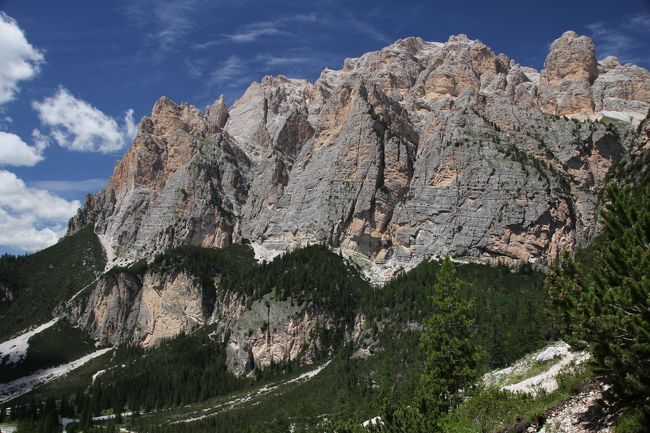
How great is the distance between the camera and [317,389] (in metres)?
132

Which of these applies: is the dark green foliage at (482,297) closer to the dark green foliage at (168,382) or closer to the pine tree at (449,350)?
the pine tree at (449,350)

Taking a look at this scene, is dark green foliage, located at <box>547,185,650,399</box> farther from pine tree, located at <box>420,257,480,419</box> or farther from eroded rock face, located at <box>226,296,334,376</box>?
eroded rock face, located at <box>226,296,334,376</box>

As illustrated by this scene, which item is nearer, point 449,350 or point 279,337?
point 449,350

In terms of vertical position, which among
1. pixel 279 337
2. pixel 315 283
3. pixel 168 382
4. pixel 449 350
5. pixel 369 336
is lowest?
pixel 168 382

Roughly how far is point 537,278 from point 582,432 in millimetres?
140360

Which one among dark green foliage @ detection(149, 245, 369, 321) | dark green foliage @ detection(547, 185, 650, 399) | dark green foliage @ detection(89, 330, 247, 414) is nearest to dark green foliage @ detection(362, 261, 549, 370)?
dark green foliage @ detection(149, 245, 369, 321)

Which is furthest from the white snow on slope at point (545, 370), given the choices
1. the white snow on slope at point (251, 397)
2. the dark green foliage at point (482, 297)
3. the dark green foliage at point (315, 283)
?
the dark green foliage at point (315, 283)

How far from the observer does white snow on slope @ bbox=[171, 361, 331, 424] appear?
141125mm

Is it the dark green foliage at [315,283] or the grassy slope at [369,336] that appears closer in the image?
the grassy slope at [369,336]

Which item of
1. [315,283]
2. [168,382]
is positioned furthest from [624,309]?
[168,382]

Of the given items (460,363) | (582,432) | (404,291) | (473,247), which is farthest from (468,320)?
(473,247)

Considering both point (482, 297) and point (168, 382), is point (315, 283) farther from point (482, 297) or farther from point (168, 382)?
point (482, 297)

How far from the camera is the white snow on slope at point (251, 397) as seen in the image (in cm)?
14112

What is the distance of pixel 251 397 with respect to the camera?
149m
